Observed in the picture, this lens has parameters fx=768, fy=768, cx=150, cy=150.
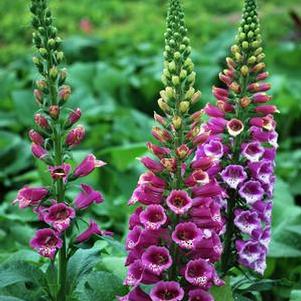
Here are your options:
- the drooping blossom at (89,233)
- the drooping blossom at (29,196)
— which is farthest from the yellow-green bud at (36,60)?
the drooping blossom at (89,233)

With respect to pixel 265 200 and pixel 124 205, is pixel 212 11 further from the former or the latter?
pixel 265 200

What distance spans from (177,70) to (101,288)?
101 centimetres

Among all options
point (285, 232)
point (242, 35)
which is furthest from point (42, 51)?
point (285, 232)

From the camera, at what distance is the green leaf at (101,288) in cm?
328

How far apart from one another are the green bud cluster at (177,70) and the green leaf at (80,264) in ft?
2.44

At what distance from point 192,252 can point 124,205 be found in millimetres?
2700

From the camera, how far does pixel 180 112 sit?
3.02 metres

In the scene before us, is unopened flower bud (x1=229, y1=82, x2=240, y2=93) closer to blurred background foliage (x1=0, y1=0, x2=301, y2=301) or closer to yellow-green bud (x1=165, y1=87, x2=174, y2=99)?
yellow-green bud (x1=165, y1=87, x2=174, y2=99)

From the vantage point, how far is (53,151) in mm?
3250

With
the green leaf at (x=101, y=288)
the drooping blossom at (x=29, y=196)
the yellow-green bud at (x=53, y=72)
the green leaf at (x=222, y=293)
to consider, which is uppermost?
Result: the yellow-green bud at (x=53, y=72)

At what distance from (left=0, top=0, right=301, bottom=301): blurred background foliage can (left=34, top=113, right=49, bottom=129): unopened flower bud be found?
0.42 meters

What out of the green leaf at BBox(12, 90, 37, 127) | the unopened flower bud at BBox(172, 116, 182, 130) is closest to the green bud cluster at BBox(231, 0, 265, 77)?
the unopened flower bud at BBox(172, 116, 182, 130)

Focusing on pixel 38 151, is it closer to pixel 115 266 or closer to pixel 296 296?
pixel 115 266

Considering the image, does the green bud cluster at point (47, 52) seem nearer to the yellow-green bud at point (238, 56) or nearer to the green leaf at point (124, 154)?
the yellow-green bud at point (238, 56)
